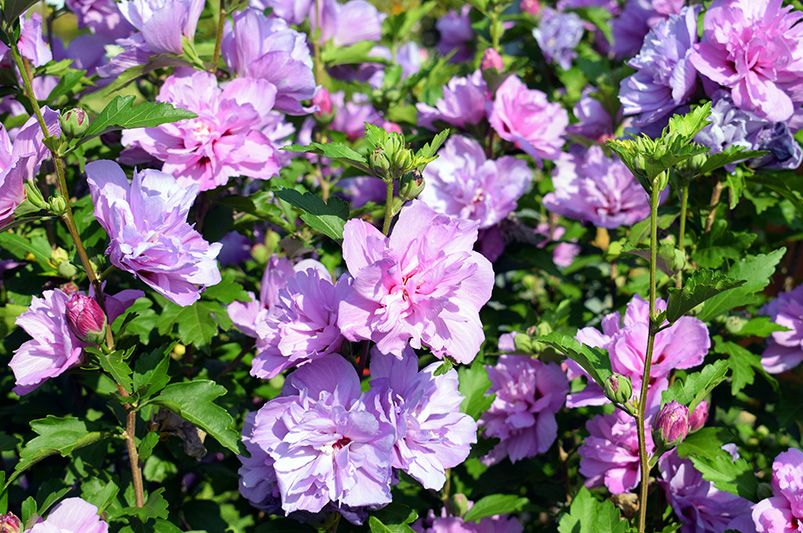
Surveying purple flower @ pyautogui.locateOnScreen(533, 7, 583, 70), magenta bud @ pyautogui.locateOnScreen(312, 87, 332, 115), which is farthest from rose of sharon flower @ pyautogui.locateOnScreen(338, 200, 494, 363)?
purple flower @ pyautogui.locateOnScreen(533, 7, 583, 70)

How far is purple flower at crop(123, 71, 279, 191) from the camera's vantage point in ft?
5.71

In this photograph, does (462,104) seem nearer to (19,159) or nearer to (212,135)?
(212,135)

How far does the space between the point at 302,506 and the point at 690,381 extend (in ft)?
2.46

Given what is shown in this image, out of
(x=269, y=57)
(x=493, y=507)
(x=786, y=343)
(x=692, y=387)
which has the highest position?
(x=269, y=57)

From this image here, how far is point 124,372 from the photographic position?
146cm

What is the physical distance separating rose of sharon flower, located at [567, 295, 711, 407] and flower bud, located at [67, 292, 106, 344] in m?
0.86

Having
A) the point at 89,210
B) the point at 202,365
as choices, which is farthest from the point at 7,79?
the point at 202,365

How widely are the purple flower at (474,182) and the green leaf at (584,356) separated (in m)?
0.63

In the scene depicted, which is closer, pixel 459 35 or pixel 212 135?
pixel 212 135

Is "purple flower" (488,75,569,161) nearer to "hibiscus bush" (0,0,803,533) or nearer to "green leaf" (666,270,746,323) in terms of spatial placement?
"hibiscus bush" (0,0,803,533)

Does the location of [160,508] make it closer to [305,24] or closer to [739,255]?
[739,255]

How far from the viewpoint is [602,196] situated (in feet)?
7.39

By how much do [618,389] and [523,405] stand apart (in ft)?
1.74

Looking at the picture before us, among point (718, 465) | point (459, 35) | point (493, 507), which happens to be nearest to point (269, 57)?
point (493, 507)
